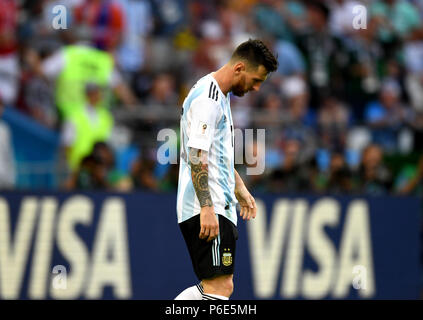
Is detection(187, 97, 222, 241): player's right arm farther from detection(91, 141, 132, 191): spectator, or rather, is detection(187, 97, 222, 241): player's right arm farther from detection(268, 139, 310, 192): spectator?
detection(268, 139, 310, 192): spectator

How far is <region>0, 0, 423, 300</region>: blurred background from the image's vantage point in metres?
11.1

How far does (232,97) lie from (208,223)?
703 cm

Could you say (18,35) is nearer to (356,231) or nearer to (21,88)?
(21,88)

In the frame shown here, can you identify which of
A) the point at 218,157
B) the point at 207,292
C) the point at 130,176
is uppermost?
the point at 130,176

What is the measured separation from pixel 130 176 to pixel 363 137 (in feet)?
12.8

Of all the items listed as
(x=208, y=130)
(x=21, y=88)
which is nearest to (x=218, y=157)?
(x=208, y=130)

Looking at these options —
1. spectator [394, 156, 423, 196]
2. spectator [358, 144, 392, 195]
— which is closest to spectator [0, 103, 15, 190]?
spectator [358, 144, 392, 195]

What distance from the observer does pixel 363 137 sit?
13.3 m

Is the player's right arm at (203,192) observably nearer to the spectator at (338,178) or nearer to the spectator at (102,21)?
the spectator at (338,178)

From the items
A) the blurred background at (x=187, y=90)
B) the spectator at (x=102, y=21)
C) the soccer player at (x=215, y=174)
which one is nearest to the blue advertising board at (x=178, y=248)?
the blurred background at (x=187, y=90)

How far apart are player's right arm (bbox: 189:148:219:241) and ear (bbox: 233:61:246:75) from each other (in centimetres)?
66

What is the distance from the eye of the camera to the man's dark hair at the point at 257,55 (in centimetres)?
650

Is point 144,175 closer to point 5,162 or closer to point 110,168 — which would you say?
point 110,168

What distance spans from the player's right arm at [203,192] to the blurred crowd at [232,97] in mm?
4134
